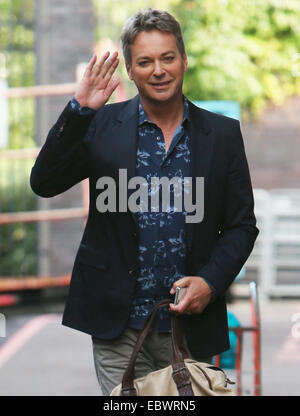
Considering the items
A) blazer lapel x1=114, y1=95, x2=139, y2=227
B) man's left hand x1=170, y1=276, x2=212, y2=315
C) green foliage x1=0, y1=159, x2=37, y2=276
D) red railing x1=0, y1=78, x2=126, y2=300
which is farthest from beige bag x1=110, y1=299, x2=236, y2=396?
green foliage x1=0, y1=159, x2=37, y2=276

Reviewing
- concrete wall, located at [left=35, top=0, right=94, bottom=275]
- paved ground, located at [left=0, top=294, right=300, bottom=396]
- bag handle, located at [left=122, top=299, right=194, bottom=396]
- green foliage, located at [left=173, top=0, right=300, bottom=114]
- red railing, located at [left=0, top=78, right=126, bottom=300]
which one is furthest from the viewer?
green foliage, located at [left=173, top=0, right=300, bottom=114]

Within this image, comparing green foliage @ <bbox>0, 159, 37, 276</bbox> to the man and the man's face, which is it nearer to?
the man

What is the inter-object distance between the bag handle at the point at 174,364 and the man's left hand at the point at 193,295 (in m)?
0.05

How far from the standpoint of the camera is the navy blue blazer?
3025 millimetres

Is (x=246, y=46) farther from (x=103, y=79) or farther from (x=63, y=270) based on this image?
(x=103, y=79)

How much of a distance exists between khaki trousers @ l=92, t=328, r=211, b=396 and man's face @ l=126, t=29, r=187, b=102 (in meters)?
0.77

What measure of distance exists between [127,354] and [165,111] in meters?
0.80

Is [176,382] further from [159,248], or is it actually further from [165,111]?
[165,111]

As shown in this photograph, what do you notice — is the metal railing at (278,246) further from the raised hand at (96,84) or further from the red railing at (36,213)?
the raised hand at (96,84)

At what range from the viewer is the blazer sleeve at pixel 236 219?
120 inches

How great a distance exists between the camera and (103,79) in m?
2.98

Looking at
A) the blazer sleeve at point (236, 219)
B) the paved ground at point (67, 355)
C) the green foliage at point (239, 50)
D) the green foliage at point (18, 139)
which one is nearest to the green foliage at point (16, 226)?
the green foliage at point (18, 139)
